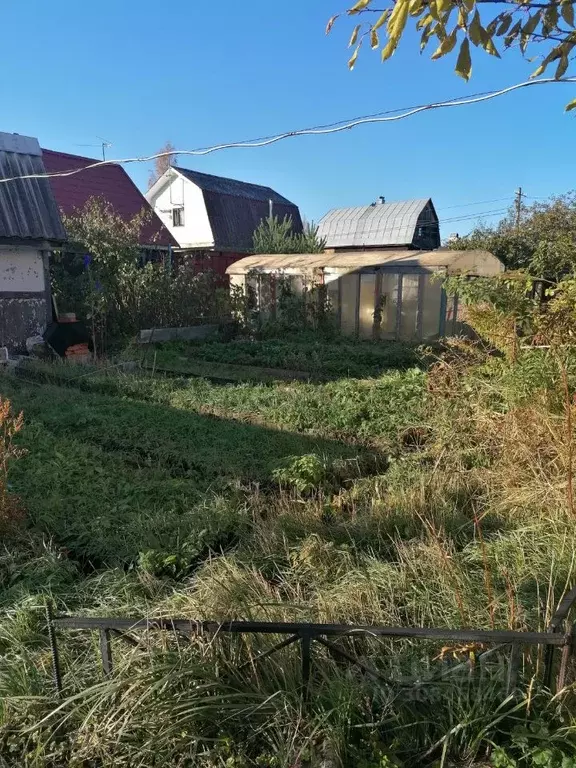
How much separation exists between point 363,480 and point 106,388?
5283 millimetres

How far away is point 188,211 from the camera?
2897cm

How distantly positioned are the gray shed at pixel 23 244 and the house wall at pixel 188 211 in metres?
15.7

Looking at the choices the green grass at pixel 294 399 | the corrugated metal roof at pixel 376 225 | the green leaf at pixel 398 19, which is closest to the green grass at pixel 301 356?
the green grass at pixel 294 399

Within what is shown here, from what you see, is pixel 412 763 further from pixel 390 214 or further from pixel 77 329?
pixel 390 214

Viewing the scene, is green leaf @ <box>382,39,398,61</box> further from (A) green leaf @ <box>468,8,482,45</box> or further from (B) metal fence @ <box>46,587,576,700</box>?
(B) metal fence @ <box>46,587,576,700</box>

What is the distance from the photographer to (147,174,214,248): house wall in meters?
28.0

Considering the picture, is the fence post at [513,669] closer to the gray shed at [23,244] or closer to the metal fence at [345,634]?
the metal fence at [345,634]

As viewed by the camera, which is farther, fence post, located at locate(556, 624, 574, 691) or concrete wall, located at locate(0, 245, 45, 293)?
concrete wall, located at locate(0, 245, 45, 293)

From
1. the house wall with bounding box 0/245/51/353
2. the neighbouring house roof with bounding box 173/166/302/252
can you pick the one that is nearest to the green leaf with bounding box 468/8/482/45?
the house wall with bounding box 0/245/51/353

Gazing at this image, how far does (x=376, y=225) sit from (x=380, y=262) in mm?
17311

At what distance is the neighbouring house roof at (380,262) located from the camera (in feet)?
40.9

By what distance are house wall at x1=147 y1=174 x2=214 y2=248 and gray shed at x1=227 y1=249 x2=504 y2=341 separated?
12.9 m

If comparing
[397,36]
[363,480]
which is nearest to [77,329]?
[363,480]

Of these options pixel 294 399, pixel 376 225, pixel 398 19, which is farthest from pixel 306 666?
pixel 376 225
